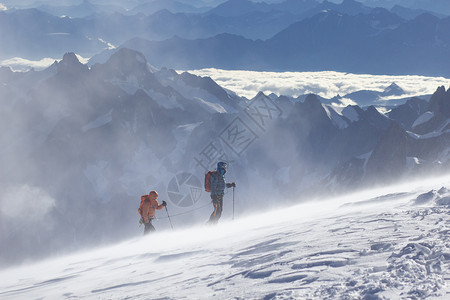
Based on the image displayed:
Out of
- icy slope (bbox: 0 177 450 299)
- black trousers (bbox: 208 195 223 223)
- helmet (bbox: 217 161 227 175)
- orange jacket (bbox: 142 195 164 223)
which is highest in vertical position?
helmet (bbox: 217 161 227 175)

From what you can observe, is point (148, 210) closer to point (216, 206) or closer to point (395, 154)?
point (216, 206)

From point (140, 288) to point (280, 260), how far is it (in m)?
3.22

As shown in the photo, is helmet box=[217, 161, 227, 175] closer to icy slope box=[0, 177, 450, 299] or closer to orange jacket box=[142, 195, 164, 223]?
orange jacket box=[142, 195, 164, 223]

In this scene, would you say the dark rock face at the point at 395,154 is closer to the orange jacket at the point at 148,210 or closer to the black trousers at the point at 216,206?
the orange jacket at the point at 148,210

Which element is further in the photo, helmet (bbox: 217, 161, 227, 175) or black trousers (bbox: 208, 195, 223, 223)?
black trousers (bbox: 208, 195, 223, 223)

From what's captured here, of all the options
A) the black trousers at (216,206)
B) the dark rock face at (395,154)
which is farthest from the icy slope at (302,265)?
the dark rock face at (395,154)

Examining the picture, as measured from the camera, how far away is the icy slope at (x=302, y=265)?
302 inches

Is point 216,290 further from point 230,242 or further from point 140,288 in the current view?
point 230,242

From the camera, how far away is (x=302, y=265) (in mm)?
9250

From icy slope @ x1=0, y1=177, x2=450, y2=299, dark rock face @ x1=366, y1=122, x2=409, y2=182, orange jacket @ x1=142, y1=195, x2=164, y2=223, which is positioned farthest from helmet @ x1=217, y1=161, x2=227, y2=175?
dark rock face @ x1=366, y1=122, x2=409, y2=182

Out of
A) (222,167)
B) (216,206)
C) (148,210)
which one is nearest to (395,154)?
(148,210)

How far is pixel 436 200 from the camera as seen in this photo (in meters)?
13.2

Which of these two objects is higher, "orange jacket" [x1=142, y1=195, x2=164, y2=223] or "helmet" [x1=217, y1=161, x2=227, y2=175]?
"helmet" [x1=217, y1=161, x2=227, y2=175]

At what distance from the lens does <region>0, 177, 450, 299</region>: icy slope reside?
7665mm
